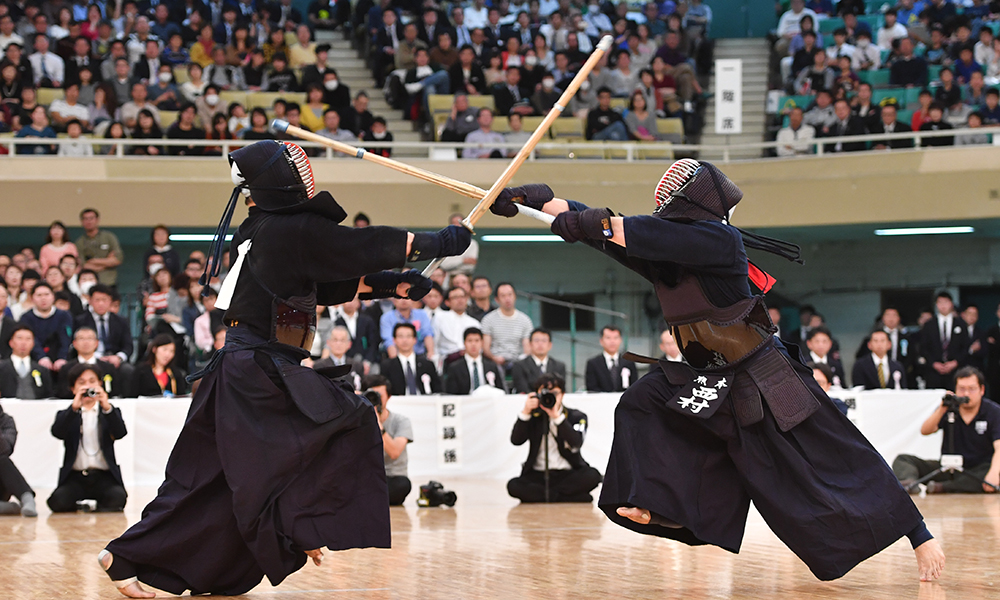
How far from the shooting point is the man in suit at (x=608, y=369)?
1065 cm

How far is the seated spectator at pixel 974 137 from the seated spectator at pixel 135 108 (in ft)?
35.1

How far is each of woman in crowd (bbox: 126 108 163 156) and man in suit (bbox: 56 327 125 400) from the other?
483 cm

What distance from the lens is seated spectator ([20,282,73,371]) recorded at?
10.5 metres

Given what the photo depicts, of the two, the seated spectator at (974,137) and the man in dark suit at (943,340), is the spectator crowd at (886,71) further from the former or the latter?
the man in dark suit at (943,340)

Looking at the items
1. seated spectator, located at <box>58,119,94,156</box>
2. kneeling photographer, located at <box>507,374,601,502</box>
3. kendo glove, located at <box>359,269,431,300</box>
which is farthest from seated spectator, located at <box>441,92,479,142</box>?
kendo glove, located at <box>359,269,431,300</box>

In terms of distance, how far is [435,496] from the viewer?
27.7ft

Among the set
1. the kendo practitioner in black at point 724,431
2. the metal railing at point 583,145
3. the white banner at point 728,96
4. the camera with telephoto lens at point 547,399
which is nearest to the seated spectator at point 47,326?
the metal railing at point 583,145

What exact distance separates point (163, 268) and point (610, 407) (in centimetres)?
505

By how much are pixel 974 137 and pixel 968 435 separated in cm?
674

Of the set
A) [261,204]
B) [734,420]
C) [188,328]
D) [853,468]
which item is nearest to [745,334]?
[734,420]

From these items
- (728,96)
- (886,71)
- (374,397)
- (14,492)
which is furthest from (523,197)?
(886,71)

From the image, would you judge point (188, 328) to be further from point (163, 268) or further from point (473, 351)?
point (473, 351)

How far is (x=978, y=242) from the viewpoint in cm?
1669

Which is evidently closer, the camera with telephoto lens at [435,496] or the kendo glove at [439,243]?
the kendo glove at [439,243]
